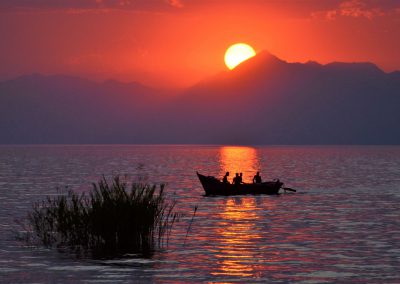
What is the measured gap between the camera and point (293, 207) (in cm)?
6769

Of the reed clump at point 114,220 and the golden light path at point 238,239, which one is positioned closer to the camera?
the golden light path at point 238,239

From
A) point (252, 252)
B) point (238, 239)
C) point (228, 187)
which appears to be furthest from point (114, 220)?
point (228, 187)

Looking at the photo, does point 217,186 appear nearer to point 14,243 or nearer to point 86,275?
point 14,243

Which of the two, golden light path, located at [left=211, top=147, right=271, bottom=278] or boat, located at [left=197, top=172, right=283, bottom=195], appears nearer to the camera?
golden light path, located at [left=211, top=147, right=271, bottom=278]

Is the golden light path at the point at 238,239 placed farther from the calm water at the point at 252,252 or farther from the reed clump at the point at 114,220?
the reed clump at the point at 114,220

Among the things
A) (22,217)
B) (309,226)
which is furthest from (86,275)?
(22,217)

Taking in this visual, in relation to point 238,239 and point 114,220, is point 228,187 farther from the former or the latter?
point 114,220

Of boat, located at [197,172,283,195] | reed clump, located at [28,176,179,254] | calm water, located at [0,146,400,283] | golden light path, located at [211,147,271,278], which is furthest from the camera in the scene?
boat, located at [197,172,283,195]

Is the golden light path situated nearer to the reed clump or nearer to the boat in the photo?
the reed clump

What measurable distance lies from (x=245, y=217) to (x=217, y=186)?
64.7ft

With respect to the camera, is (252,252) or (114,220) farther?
(252,252)

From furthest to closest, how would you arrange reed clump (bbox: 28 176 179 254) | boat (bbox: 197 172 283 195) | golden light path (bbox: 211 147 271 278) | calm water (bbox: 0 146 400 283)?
boat (bbox: 197 172 283 195)
reed clump (bbox: 28 176 179 254)
golden light path (bbox: 211 147 271 278)
calm water (bbox: 0 146 400 283)

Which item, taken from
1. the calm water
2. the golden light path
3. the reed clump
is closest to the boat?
the golden light path

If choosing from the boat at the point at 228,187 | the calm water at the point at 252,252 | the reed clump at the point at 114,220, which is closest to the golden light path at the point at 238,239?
the calm water at the point at 252,252
